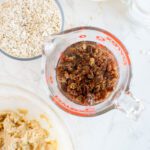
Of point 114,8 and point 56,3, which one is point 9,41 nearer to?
point 56,3

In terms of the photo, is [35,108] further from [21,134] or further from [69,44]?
[69,44]

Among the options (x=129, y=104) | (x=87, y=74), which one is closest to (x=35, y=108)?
(x=87, y=74)

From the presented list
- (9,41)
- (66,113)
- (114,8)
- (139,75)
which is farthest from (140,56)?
(9,41)

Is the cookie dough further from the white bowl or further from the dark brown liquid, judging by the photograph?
the dark brown liquid

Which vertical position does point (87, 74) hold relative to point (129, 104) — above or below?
above

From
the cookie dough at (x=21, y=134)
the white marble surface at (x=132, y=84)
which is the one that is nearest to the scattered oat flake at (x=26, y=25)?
the white marble surface at (x=132, y=84)

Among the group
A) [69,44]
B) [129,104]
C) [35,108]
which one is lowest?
[129,104]

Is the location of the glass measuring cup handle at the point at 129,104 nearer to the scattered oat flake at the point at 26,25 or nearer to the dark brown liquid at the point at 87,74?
the dark brown liquid at the point at 87,74
